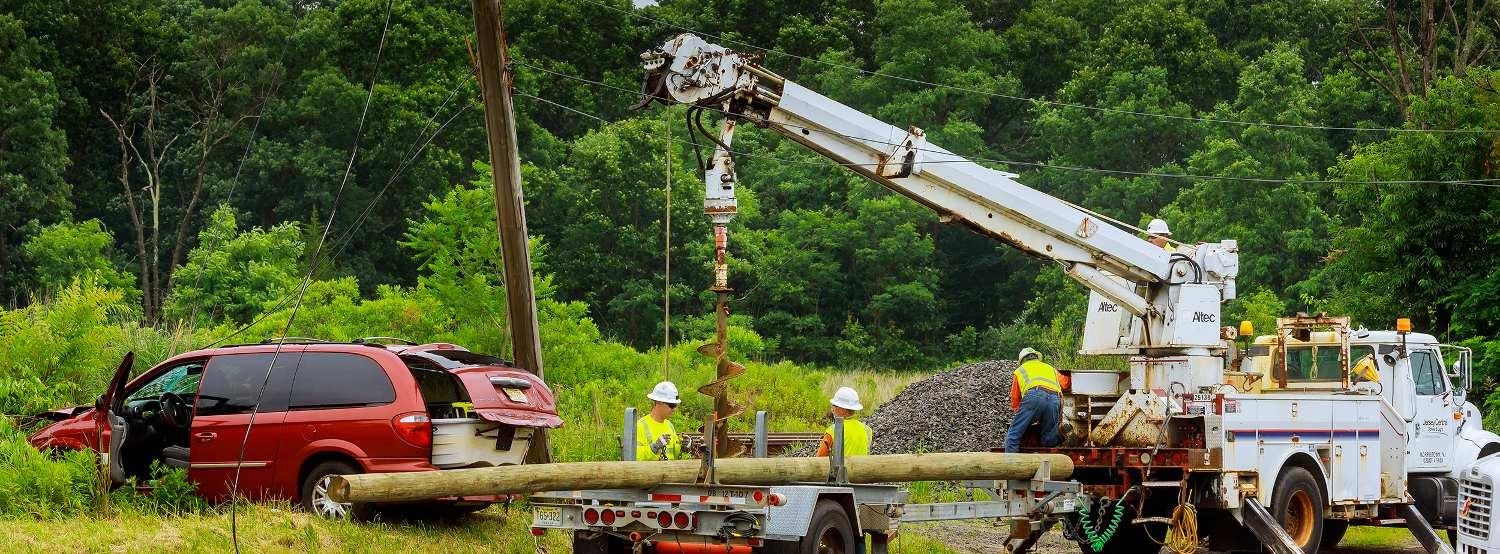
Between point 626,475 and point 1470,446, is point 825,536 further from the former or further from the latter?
point 1470,446

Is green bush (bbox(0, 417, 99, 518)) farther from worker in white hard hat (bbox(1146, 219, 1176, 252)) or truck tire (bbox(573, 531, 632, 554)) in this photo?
worker in white hard hat (bbox(1146, 219, 1176, 252))

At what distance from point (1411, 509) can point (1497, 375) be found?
1360 centimetres

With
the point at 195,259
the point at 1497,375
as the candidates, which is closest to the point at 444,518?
the point at 1497,375

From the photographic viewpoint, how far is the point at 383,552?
1316cm

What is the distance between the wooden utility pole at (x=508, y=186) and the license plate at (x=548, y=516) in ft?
17.4

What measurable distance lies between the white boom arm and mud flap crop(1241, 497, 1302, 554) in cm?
192

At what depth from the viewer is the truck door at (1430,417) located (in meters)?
18.8

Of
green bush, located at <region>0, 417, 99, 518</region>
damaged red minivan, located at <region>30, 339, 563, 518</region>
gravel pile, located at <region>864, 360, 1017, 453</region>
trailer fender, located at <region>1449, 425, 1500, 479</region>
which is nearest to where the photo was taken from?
damaged red minivan, located at <region>30, 339, 563, 518</region>

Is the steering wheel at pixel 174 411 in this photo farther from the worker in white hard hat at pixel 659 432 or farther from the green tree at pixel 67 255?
the green tree at pixel 67 255

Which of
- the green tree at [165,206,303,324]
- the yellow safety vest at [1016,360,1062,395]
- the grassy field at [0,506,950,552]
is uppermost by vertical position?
the green tree at [165,206,303,324]

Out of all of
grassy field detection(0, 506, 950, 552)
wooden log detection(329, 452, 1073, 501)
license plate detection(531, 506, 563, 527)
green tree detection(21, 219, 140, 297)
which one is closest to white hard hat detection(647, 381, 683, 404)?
wooden log detection(329, 452, 1073, 501)

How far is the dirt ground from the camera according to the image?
18.1 metres

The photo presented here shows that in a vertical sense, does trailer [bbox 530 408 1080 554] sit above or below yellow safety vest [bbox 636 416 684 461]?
below

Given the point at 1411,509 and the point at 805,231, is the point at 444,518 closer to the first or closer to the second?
the point at 1411,509
